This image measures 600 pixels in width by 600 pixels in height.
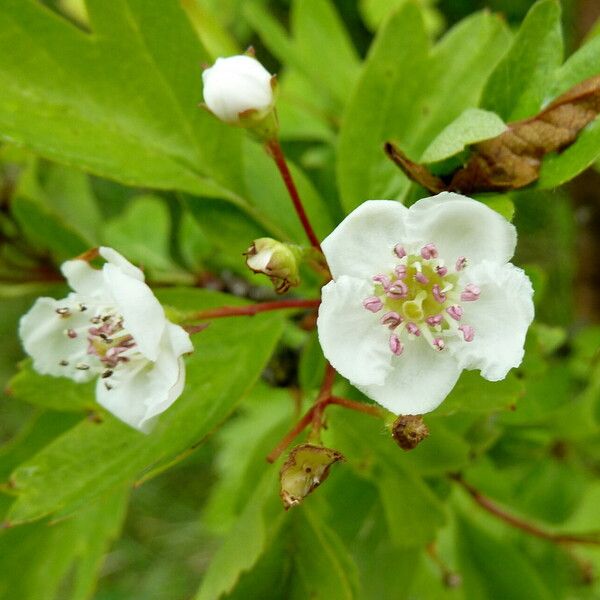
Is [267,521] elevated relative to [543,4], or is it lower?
lower

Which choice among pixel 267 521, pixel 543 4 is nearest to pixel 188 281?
pixel 267 521

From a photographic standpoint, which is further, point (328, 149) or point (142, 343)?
point (328, 149)

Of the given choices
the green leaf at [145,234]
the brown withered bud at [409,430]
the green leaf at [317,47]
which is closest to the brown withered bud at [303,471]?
the brown withered bud at [409,430]

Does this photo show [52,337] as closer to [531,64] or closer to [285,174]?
[285,174]

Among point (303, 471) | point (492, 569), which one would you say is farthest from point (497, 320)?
point (492, 569)

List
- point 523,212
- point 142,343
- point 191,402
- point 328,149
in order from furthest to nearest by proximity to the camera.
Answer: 1. point 328,149
2. point 523,212
3. point 191,402
4. point 142,343

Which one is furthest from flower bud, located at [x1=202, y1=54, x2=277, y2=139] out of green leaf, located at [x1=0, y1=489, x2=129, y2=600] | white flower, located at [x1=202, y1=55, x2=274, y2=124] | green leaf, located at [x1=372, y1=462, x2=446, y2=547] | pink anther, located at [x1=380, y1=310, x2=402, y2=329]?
green leaf, located at [x1=0, y1=489, x2=129, y2=600]

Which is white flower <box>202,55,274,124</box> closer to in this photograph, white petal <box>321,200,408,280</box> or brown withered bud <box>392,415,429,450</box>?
white petal <box>321,200,408,280</box>

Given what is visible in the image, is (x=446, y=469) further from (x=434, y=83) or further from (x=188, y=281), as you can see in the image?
(x=188, y=281)
